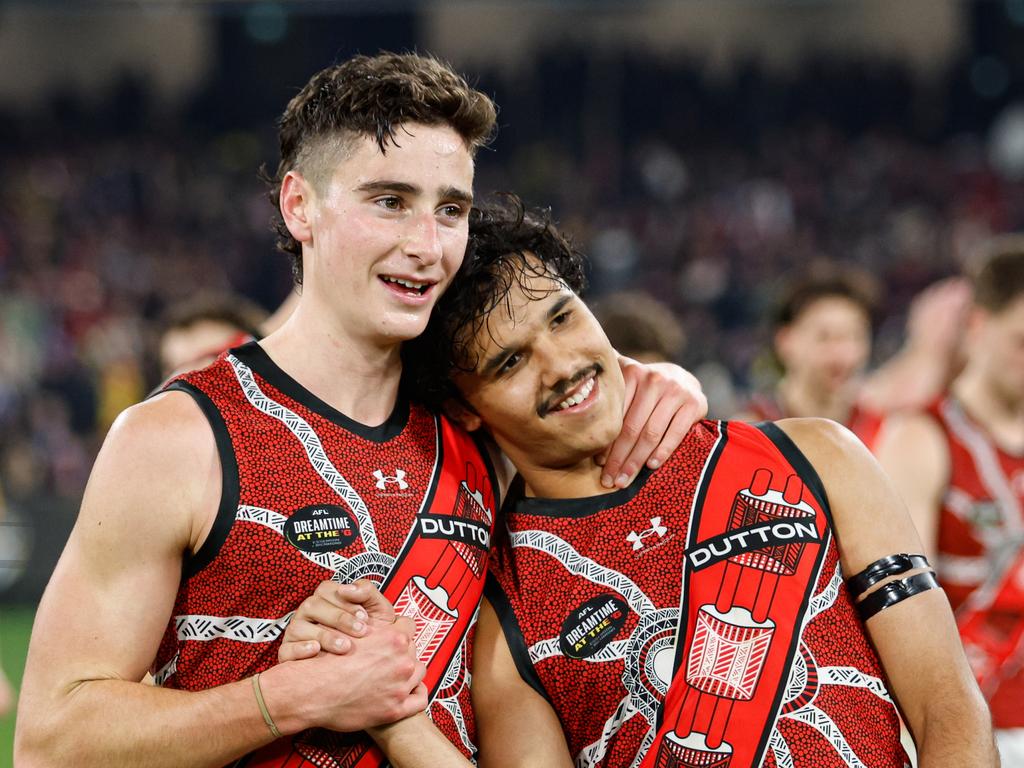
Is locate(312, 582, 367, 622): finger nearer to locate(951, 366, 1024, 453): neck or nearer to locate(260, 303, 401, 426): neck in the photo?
locate(260, 303, 401, 426): neck

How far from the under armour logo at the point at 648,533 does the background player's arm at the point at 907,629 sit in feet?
1.24

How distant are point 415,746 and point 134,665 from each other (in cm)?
60

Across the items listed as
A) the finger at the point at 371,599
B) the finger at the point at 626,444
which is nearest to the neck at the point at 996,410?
the finger at the point at 626,444

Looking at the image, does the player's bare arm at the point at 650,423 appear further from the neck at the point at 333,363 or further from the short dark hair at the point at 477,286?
the neck at the point at 333,363

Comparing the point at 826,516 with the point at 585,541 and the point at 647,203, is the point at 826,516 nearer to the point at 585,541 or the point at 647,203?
the point at 585,541

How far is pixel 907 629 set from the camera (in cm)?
283

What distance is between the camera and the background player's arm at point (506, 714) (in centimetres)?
286

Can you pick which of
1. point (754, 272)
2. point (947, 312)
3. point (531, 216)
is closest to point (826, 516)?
point (531, 216)

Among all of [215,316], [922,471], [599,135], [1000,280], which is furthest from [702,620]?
[599,135]

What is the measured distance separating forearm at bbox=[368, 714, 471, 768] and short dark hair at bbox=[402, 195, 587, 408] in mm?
812

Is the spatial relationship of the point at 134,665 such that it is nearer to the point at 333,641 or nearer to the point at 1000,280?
the point at 333,641

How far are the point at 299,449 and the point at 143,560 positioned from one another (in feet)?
1.39

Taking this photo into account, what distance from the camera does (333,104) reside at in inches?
115

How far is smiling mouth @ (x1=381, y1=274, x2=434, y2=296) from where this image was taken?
9.48 ft
